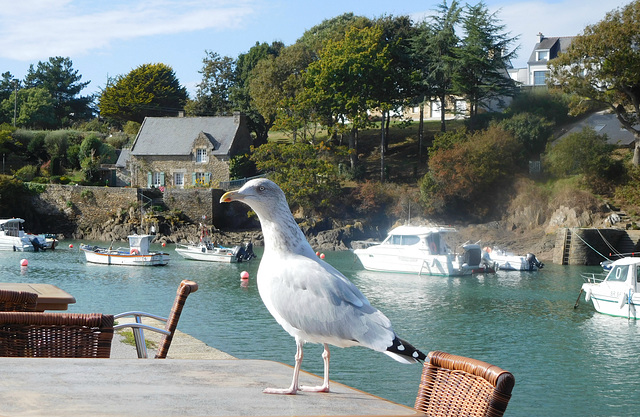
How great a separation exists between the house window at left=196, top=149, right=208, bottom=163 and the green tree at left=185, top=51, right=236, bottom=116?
50.7ft

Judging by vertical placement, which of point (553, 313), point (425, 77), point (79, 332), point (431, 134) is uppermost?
point (425, 77)

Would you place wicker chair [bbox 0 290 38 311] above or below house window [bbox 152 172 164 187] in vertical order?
below

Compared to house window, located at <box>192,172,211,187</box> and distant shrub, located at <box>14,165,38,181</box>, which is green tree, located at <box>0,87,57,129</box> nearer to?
distant shrub, located at <box>14,165,38,181</box>

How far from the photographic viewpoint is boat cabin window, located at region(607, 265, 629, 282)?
79.1ft

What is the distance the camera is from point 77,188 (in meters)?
61.1

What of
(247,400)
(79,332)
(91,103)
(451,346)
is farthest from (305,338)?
(91,103)

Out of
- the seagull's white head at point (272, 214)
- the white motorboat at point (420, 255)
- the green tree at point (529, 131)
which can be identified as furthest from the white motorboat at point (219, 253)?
the seagull's white head at point (272, 214)

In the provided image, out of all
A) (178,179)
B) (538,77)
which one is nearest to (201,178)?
(178,179)

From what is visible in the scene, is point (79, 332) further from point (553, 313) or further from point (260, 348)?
point (553, 313)

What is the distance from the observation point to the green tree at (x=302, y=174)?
56125mm

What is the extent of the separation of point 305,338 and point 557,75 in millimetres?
50072

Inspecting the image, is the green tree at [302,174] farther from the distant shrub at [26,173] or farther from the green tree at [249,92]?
the distant shrub at [26,173]

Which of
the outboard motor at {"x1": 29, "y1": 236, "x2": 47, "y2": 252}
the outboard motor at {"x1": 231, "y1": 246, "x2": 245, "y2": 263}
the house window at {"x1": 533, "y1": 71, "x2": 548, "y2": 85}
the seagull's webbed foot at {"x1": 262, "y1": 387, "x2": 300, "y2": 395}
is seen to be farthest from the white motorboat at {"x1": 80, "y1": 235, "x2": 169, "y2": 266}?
the house window at {"x1": 533, "y1": 71, "x2": 548, "y2": 85}

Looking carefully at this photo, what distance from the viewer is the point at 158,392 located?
281 centimetres
